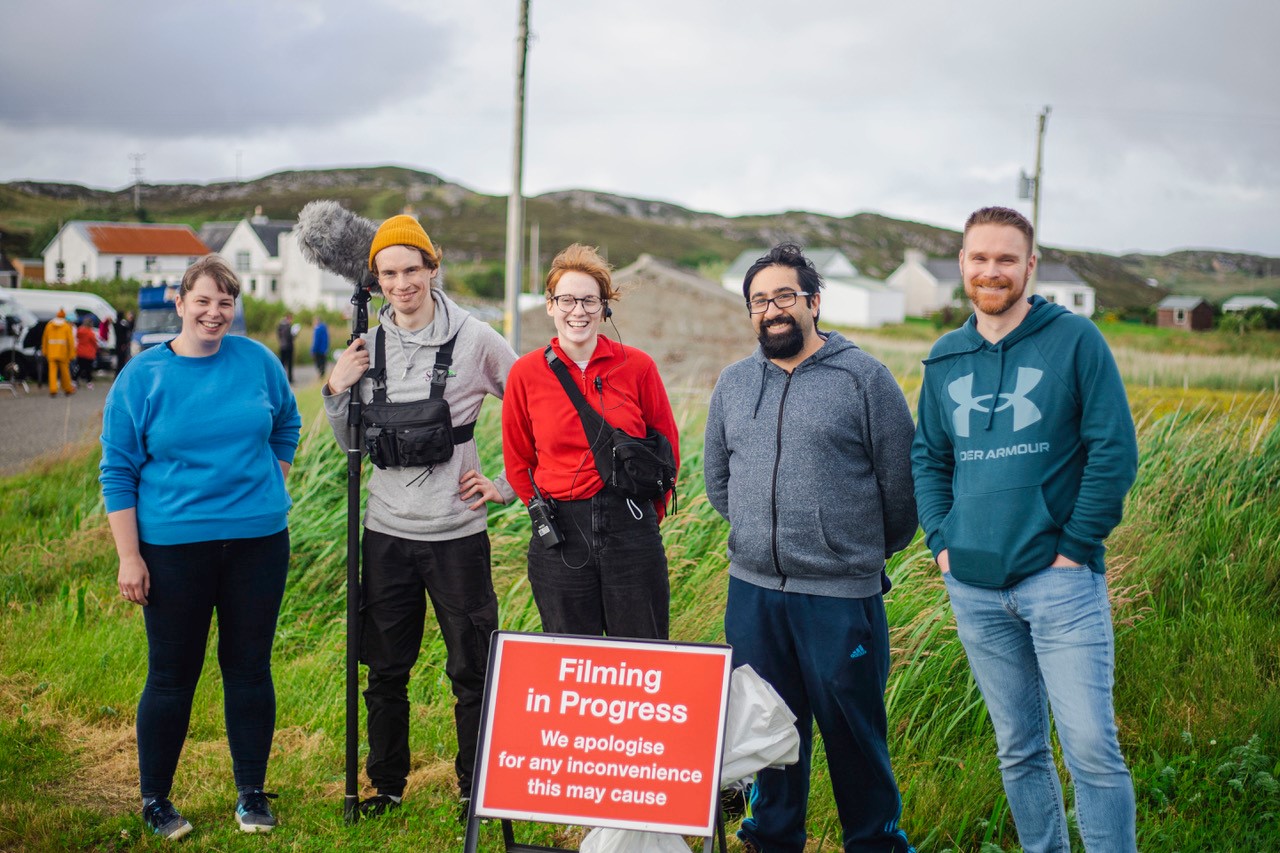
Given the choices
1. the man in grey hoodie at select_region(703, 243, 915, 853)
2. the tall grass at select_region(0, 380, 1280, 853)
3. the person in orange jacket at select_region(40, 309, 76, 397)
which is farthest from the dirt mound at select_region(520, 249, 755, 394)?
the person in orange jacket at select_region(40, 309, 76, 397)

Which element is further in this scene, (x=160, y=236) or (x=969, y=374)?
(x=160, y=236)

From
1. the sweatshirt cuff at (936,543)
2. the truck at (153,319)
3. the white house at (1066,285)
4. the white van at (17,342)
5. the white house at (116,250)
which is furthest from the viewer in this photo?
the white house at (1066,285)

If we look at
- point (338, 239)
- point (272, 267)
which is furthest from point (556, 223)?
point (338, 239)

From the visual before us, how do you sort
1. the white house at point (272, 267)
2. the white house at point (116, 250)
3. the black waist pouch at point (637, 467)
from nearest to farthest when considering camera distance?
the black waist pouch at point (637, 467) → the white house at point (272, 267) → the white house at point (116, 250)

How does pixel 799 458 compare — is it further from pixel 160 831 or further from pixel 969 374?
pixel 160 831

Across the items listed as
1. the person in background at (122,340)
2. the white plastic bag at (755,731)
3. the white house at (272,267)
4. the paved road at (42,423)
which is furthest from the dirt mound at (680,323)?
the white house at (272,267)

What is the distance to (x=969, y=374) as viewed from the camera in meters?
2.89

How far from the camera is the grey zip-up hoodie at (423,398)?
3.79m

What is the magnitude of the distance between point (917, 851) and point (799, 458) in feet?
4.99

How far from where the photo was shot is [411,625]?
3.92m

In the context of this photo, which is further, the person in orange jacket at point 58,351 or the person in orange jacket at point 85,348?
the person in orange jacket at point 85,348

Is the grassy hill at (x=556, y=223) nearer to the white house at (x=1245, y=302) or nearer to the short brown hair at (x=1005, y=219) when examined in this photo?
the white house at (x=1245, y=302)

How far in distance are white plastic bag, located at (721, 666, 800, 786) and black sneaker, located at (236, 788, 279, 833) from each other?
189cm

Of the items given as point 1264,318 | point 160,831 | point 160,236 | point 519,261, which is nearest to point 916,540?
point 160,831
